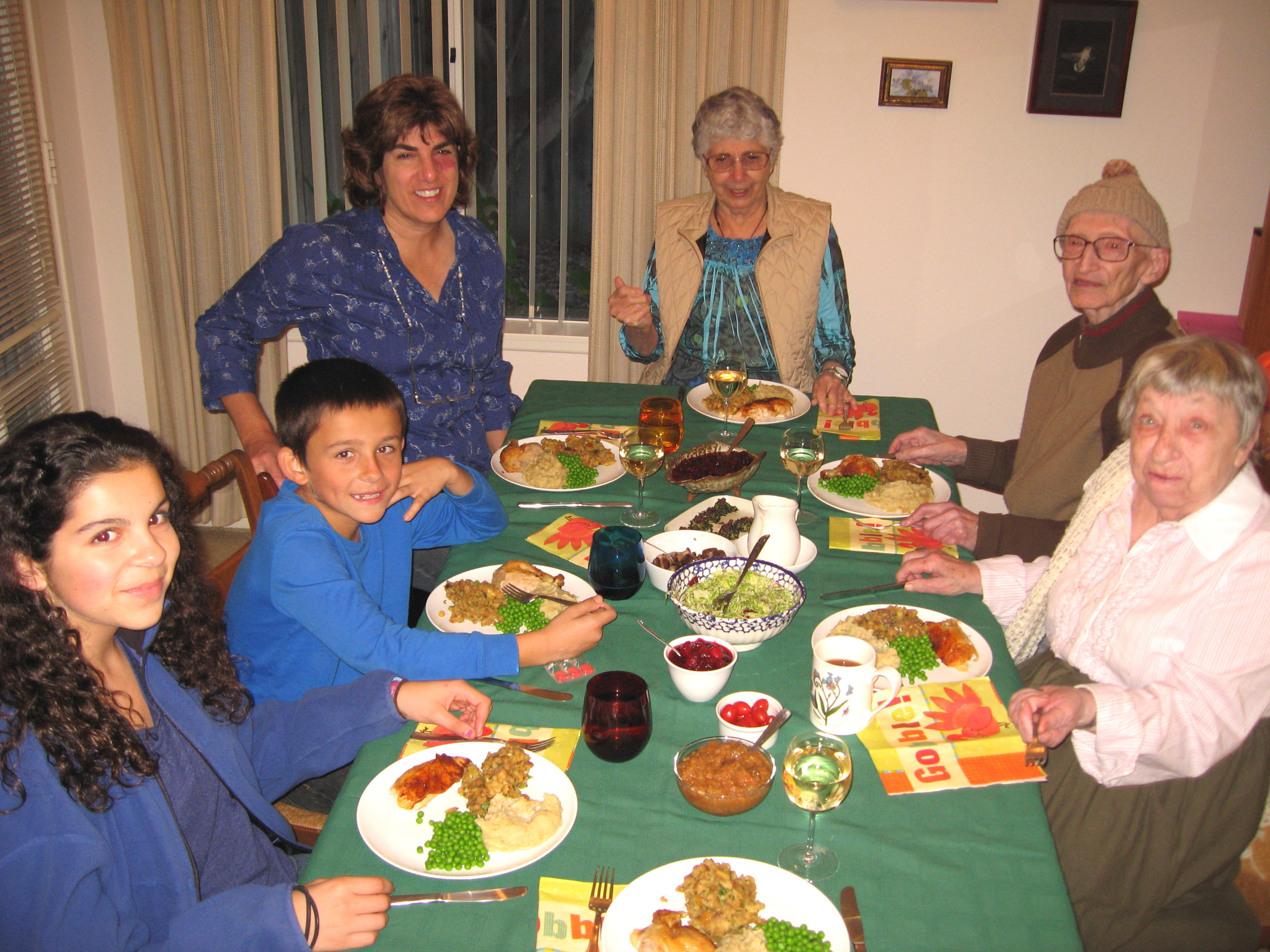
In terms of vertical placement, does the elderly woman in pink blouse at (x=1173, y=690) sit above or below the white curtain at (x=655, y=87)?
below

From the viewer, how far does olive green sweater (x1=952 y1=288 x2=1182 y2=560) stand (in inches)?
88.1

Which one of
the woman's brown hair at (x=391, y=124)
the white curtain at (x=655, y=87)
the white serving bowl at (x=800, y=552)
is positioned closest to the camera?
the white serving bowl at (x=800, y=552)

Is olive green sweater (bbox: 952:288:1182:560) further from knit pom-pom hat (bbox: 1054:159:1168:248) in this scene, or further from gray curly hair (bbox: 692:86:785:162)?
gray curly hair (bbox: 692:86:785:162)

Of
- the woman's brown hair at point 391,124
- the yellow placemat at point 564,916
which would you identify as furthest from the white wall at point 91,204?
the yellow placemat at point 564,916

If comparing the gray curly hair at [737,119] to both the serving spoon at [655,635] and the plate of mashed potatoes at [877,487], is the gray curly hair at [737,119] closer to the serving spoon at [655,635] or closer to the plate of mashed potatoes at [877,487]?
the plate of mashed potatoes at [877,487]

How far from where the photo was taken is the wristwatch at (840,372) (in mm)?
3141

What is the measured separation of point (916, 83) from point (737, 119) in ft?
3.79

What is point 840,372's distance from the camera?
3225 mm

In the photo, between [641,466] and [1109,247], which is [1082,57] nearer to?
[1109,247]

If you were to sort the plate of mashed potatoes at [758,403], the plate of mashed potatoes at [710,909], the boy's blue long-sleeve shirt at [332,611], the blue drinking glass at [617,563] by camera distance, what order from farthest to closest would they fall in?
1. the plate of mashed potatoes at [758,403]
2. the blue drinking glass at [617,563]
3. the boy's blue long-sleeve shirt at [332,611]
4. the plate of mashed potatoes at [710,909]

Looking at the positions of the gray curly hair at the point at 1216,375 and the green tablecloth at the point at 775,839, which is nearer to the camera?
the green tablecloth at the point at 775,839

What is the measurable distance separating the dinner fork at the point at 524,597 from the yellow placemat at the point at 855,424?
49.1 inches

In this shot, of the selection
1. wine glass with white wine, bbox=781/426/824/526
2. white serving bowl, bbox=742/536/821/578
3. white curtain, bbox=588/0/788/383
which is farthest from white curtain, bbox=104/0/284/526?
white serving bowl, bbox=742/536/821/578

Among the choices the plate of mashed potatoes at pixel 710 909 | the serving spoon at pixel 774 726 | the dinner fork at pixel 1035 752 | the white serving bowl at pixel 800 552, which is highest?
the white serving bowl at pixel 800 552
